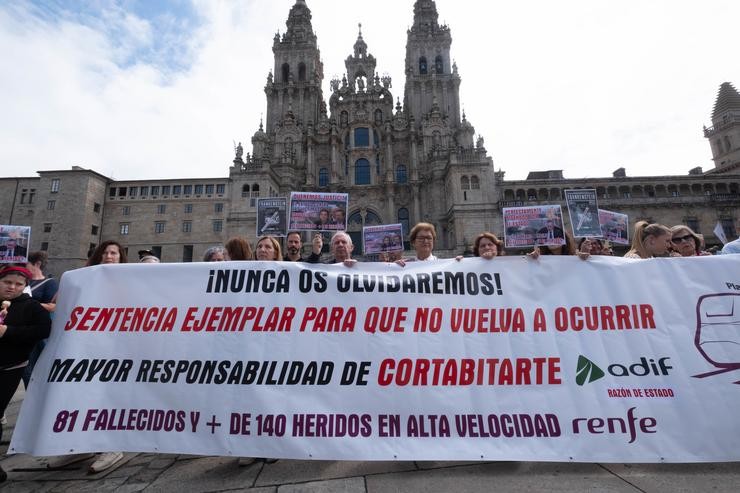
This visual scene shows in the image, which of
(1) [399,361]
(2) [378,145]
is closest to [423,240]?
(1) [399,361]

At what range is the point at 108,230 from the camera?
134 feet

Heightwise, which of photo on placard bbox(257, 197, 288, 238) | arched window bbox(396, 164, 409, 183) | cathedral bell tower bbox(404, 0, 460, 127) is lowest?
photo on placard bbox(257, 197, 288, 238)

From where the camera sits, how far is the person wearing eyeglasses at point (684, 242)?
5.44 meters

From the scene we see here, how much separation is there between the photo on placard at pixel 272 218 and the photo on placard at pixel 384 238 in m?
2.86

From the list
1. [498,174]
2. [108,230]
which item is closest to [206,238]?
[108,230]

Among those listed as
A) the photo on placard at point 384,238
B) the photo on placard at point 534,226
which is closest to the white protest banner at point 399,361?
the photo on placard at point 534,226

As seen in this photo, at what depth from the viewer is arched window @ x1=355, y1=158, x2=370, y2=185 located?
4812 centimetres

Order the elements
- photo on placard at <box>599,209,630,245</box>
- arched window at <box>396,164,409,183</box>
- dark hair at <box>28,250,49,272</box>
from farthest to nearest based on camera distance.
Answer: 1. arched window at <box>396,164,409,183</box>
2. photo on placard at <box>599,209,630,245</box>
3. dark hair at <box>28,250,49,272</box>

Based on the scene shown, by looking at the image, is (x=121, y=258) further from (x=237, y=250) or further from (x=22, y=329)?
(x=237, y=250)

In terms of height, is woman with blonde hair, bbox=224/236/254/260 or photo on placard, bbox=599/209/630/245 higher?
photo on placard, bbox=599/209/630/245

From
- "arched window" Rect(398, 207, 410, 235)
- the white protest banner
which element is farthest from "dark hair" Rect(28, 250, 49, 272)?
"arched window" Rect(398, 207, 410, 235)

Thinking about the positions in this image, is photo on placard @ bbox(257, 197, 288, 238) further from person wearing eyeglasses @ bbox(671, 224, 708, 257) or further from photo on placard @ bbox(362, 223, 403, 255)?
person wearing eyeglasses @ bbox(671, 224, 708, 257)

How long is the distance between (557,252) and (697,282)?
1761mm

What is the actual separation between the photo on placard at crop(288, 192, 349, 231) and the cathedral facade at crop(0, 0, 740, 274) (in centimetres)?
3120
